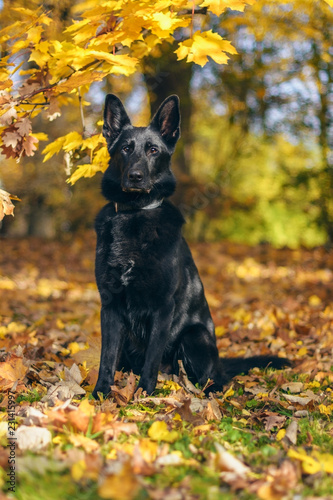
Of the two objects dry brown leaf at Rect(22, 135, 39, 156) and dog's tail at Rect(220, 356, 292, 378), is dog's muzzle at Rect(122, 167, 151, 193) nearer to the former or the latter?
dry brown leaf at Rect(22, 135, 39, 156)

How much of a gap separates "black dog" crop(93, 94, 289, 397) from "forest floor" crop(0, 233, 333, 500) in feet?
0.51

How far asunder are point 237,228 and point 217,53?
17.0m

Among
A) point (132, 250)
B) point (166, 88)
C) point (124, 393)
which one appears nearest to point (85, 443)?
point (124, 393)

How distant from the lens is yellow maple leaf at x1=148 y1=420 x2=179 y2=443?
2186 mm

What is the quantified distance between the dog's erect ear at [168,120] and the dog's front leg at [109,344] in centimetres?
127

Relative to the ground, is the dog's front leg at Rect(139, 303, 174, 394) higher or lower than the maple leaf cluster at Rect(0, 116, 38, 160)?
lower

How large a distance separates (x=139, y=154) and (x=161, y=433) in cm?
177

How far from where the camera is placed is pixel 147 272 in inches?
117

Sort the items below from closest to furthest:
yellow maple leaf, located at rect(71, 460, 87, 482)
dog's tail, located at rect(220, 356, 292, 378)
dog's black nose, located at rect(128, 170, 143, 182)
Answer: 1. yellow maple leaf, located at rect(71, 460, 87, 482)
2. dog's black nose, located at rect(128, 170, 143, 182)
3. dog's tail, located at rect(220, 356, 292, 378)

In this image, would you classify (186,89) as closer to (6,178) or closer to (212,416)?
(6,178)

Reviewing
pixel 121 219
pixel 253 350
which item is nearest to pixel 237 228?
pixel 253 350

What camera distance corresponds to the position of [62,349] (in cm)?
405

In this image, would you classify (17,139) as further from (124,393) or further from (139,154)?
(124,393)

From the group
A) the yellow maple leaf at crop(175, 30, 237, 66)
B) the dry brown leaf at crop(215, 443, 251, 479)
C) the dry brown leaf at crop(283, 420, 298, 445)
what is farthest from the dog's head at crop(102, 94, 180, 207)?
the dry brown leaf at crop(215, 443, 251, 479)
